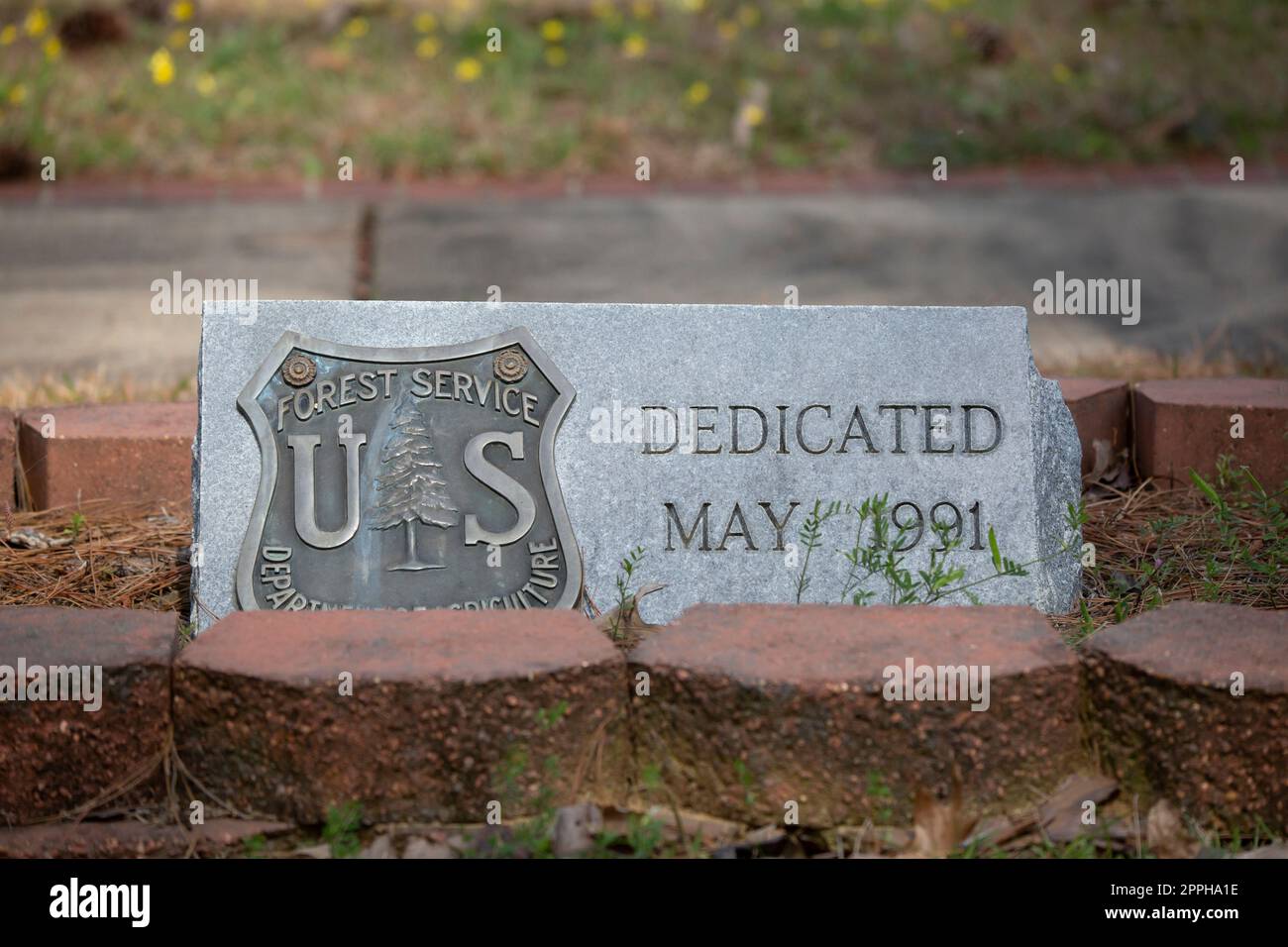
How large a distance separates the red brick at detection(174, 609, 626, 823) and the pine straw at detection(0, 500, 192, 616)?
793 mm

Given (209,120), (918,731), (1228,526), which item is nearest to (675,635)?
(918,731)

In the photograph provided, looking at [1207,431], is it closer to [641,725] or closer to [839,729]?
[839,729]

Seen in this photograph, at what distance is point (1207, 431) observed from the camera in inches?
144

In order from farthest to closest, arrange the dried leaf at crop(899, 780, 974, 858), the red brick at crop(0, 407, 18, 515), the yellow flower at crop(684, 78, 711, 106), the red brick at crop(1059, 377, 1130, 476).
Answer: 1. the yellow flower at crop(684, 78, 711, 106)
2. the red brick at crop(1059, 377, 1130, 476)
3. the red brick at crop(0, 407, 18, 515)
4. the dried leaf at crop(899, 780, 974, 858)

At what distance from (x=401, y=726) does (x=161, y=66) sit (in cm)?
648

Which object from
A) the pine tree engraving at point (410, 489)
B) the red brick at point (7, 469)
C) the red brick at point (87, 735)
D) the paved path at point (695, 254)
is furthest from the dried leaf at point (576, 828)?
the paved path at point (695, 254)

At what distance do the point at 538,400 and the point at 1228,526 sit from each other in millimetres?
1482

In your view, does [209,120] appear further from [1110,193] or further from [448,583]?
[448,583]

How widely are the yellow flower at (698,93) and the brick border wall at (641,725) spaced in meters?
6.19

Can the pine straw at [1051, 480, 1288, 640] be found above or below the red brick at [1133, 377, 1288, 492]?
below

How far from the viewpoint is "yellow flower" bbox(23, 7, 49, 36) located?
843 cm

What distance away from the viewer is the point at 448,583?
115 inches

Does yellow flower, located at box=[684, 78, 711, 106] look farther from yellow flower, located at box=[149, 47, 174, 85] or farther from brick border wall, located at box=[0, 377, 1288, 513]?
brick border wall, located at box=[0, 377, 1288, 513]

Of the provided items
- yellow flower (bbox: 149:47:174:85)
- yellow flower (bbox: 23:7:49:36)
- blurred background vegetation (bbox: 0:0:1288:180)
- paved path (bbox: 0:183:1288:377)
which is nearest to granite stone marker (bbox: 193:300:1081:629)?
paved path (bbox: 0:183:1288:377)
